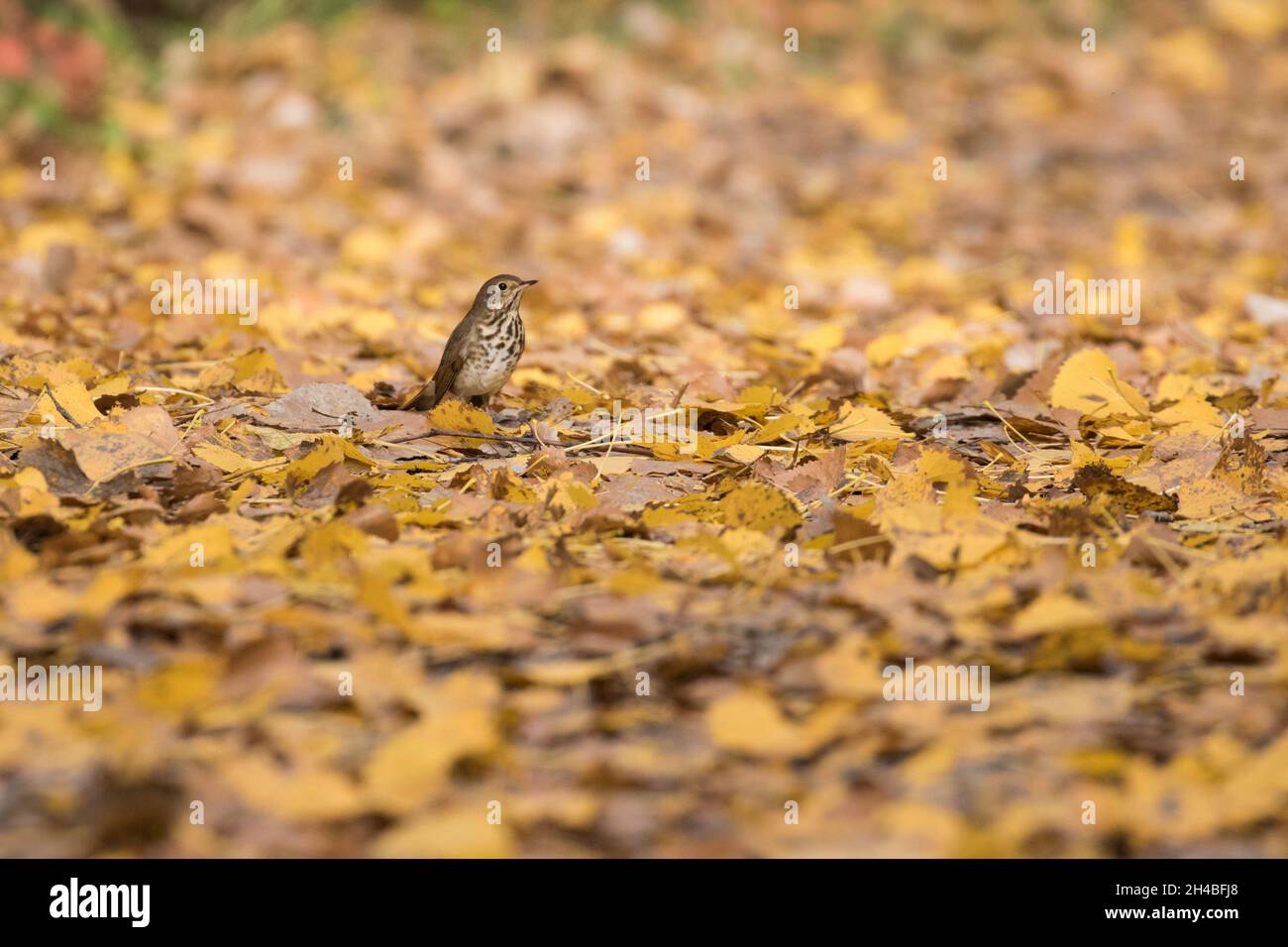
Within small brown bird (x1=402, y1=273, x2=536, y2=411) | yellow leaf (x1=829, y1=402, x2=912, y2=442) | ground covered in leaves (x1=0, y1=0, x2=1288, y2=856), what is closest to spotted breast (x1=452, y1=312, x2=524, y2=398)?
small brown bird (x1=402, y1=273, x2=536, y2=411)

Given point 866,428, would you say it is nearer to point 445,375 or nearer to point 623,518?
point 623,518

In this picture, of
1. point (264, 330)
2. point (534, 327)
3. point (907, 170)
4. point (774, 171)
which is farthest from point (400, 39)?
point (264, 330)

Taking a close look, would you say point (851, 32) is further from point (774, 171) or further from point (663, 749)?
point (663, 749)

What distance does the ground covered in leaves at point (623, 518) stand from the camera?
1.96 m

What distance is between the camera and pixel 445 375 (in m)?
3.84

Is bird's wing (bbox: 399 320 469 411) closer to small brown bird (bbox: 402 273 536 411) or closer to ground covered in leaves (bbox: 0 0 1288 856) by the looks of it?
small brown bird (bbox: 402 273 536 411)

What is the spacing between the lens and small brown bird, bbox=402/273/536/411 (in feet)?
12.5

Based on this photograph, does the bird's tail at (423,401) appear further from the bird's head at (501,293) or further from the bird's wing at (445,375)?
the bird's head at (501,293)

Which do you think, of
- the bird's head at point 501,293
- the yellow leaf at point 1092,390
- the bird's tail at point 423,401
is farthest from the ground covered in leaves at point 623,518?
the bird's head at point 501,293

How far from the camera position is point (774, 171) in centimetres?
752

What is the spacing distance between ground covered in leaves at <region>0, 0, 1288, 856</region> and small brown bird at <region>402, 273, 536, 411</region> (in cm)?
14

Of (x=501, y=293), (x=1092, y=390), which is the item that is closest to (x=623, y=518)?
(x=501, y=293)

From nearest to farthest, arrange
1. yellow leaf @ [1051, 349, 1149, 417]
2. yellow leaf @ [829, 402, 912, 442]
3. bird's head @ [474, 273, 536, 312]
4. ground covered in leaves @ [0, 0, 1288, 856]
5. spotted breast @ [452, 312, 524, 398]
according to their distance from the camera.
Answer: ground covered in leaves @ [0, 0, 1288, 856], yellow leaf @ [829, 402, 912, 442], yellow leaf @ [1051, 349, 1149, 417], spotted breast @ [452, 312, 524, 398], bird's head @ [474, 273, 536, 312]

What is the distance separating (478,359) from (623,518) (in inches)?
41.9
